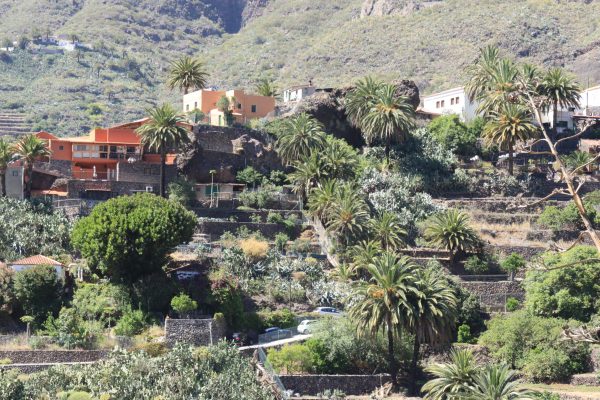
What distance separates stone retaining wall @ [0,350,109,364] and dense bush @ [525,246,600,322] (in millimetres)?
25165

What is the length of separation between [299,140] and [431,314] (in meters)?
26.4

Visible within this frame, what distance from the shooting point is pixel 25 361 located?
55.6 meters

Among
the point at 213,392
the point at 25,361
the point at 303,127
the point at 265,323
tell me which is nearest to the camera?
the point at 213,392

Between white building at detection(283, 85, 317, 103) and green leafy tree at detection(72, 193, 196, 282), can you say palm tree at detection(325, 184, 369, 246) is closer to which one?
green leafy tree at detection(72, 193, 196, 282)

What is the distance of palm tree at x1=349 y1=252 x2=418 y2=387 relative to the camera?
55.6 m

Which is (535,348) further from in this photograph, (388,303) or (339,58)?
(339,58)

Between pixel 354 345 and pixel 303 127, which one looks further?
pixel 303 127

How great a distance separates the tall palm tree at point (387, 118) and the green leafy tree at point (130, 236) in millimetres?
22682

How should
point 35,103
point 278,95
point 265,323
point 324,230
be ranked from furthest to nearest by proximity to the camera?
point 35,103 → point 278,95 → point 324,230 → point 265,323

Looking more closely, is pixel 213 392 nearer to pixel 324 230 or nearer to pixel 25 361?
pixel 25 361

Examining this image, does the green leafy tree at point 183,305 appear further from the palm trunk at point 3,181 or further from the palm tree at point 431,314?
the palm trunk at point 3,181

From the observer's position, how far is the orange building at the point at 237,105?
93569 millimetres

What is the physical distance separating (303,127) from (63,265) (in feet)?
77.4

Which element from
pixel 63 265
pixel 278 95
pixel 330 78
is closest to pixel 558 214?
pixel 63 265
